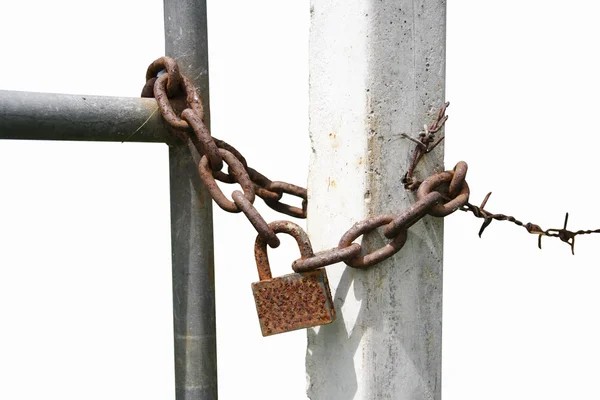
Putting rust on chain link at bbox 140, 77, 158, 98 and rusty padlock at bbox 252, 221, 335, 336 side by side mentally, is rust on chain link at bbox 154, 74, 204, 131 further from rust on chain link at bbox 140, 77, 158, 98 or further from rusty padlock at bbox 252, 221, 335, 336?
rusty padlock at bbox 252, 221, 335, 336

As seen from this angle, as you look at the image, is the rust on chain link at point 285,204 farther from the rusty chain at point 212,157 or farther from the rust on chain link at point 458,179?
the rust on chain link at point 458,179

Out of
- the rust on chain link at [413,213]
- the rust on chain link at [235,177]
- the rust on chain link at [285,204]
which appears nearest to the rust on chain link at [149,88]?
the rust on chain link at [235,177]

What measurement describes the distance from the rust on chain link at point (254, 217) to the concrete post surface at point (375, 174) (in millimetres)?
154

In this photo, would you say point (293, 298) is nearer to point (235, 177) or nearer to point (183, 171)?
point (235, 177)

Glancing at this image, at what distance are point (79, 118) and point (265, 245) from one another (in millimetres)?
498

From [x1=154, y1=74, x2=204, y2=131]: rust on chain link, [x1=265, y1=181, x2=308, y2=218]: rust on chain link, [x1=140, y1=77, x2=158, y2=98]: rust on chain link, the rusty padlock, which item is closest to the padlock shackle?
the rusty padlock

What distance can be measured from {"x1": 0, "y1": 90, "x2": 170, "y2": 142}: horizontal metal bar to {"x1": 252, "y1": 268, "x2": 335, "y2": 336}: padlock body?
46cm

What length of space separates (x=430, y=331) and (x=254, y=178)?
0.55m

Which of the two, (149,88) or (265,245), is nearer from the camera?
(265,245)

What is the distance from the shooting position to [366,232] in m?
1.42

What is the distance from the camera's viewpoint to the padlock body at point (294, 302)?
1.46 metres

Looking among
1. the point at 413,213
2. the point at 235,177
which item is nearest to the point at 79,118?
the point at 235,177

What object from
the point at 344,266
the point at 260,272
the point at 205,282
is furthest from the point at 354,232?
the point at 205,282

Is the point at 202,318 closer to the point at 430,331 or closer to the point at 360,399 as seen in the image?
the point at 360,399
